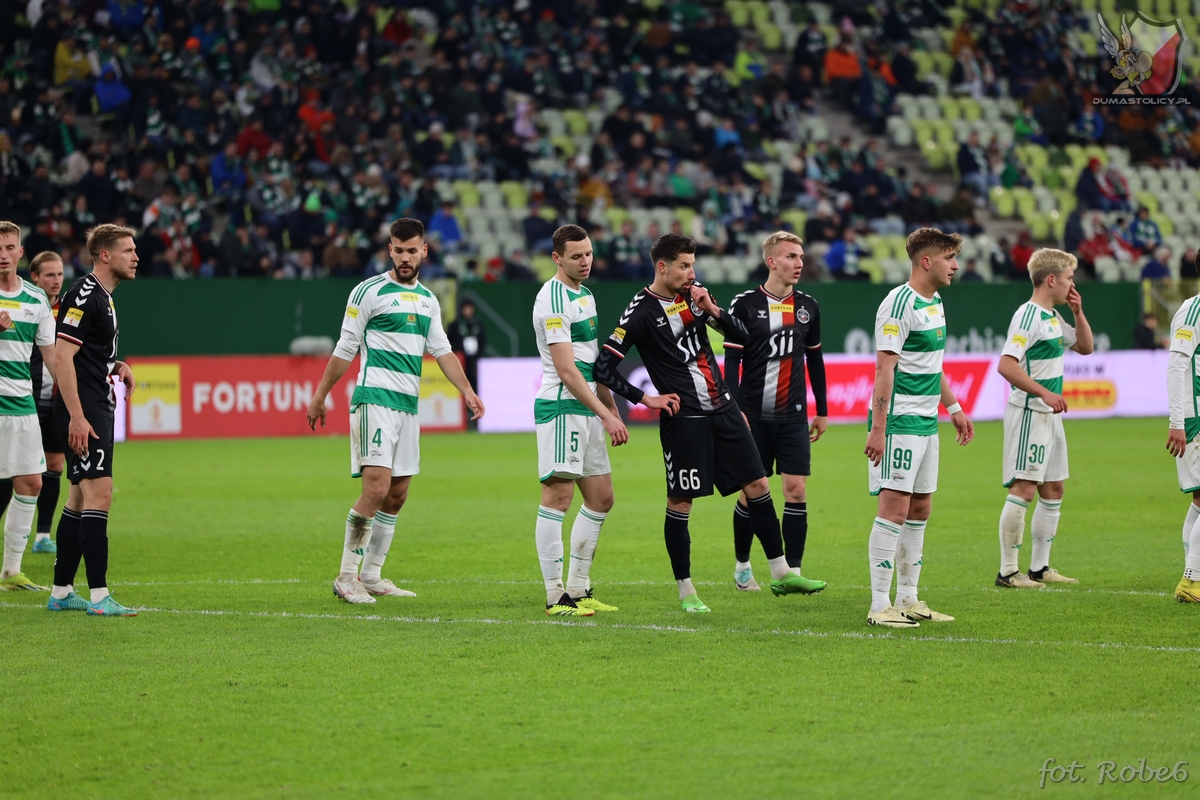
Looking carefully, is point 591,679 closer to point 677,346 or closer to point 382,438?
point 677,346

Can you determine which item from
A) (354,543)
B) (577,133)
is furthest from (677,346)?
(577,133)

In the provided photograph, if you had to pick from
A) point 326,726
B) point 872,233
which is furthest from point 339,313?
point 326,726

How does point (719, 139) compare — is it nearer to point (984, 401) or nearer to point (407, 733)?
point (984, 401)

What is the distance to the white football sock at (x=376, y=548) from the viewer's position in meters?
8.99

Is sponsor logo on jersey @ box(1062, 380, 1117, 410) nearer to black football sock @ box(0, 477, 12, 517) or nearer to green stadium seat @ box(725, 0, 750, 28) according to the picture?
green stadium seat @ box(725, 0, 750, 28)

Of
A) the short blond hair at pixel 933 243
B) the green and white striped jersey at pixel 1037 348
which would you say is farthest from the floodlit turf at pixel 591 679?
the short blond hair at pixel 933 243

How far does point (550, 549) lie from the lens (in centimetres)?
827

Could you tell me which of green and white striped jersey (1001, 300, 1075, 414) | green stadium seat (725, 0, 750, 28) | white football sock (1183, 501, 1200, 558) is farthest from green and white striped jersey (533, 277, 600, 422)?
green stadium seat (725, 0, 750, 28)

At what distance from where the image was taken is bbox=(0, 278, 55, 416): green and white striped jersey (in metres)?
8.79

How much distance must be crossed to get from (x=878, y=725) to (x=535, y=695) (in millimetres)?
1459

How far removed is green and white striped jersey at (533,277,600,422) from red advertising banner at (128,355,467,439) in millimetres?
14549

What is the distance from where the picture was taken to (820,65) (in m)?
34.9

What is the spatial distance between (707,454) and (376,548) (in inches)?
91.3

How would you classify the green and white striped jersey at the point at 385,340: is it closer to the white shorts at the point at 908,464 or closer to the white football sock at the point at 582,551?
the white football sock at the point at 582,551
